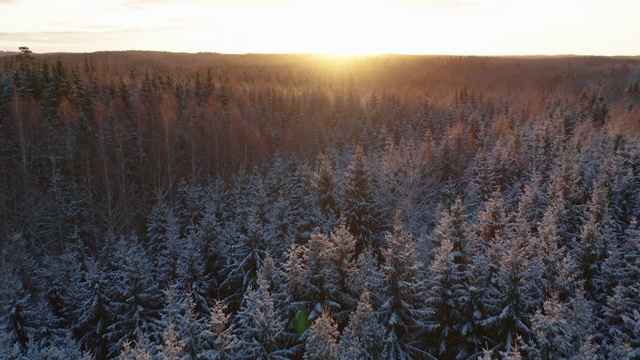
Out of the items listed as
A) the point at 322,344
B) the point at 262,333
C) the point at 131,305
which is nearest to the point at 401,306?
the point at 322,344

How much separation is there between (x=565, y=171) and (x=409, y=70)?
123 meters

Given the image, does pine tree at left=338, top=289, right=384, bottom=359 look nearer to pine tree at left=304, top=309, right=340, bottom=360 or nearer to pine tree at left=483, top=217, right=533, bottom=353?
pine tree at left=304, top=309, right=340, bottom=360

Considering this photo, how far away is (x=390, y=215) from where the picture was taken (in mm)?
38000

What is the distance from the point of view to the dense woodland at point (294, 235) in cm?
1748

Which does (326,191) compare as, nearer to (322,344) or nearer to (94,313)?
(94,313)

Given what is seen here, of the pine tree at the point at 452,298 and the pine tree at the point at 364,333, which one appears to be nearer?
the pine tree at the point at 364,333

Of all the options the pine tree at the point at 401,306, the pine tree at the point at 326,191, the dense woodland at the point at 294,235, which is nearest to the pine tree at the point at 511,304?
the dense woodland at the point at 294,235

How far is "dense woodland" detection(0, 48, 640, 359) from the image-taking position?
17.5 metres

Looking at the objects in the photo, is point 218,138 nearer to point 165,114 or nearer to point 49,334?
point 165,114

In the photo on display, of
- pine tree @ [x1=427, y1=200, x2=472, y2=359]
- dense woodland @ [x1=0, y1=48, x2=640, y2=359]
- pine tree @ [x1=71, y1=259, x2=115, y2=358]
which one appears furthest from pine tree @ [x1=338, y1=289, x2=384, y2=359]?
pine tree @ [x1=71, y1=259, x2=115, y2=358]

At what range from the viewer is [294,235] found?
1206 inches

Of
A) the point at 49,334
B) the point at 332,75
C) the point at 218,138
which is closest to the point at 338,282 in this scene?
the point at 49,334

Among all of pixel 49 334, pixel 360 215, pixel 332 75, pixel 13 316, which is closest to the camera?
pixel 13 316

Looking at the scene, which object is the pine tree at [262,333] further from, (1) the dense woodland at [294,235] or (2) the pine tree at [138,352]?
(2) the pine tree at [138,352]
